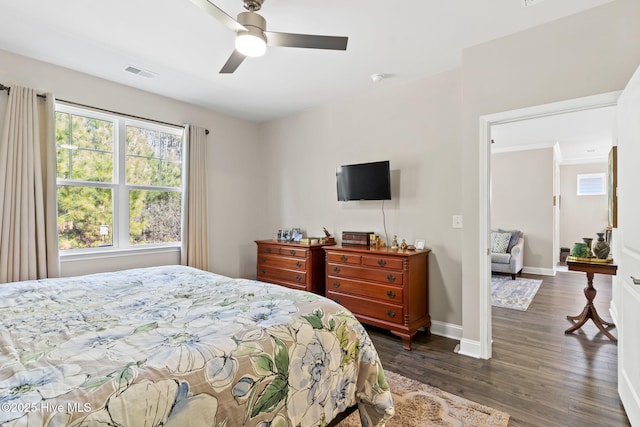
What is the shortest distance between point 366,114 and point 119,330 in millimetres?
3279

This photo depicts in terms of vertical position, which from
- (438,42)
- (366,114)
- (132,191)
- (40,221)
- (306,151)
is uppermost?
(438,42)

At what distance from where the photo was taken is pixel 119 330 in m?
1.33

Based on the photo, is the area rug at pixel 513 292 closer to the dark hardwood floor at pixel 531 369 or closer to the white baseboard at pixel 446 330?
the dark hardwood floor at pixel 531 369

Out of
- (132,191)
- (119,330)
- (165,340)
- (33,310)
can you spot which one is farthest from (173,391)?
(132,191)

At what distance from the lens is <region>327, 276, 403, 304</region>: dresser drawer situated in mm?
2959

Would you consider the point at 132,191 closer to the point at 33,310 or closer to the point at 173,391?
the point at 33,310

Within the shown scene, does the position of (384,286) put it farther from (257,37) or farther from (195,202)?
(195,202)

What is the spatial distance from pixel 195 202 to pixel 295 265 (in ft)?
4.95

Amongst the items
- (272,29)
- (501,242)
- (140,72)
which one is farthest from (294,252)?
(501,242)

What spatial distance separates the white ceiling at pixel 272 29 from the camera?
2.17 meters

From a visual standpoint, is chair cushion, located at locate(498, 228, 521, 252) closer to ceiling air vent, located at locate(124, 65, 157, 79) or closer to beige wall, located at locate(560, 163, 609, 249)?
beige wall, located at locate(560, 163, 609, 249)

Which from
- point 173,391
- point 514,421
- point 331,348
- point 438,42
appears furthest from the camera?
point 438,42

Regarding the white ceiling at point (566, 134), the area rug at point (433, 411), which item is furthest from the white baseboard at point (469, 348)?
the white ceiling at point (566, 134)

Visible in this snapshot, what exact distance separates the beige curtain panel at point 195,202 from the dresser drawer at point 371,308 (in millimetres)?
1771
